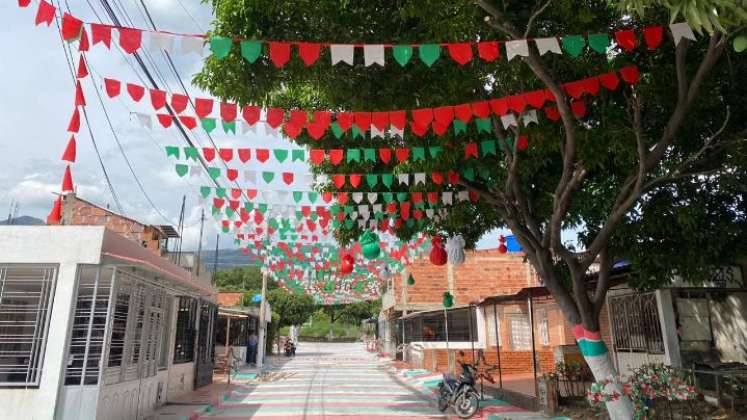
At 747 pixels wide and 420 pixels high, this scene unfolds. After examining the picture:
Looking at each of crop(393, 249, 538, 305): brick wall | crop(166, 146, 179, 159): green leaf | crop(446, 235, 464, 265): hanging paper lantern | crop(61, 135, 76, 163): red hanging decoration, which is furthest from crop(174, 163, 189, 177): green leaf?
crop(393, 249, 538, 305): brick wall

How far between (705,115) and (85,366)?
1001cm

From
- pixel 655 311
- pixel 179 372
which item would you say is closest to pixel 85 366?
pixel 179 372

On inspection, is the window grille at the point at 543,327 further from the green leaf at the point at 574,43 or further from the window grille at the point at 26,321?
the window grille at the point at 26,321

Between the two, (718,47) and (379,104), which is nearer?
(718,47)

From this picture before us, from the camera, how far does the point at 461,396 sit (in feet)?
37.0

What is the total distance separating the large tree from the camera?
20.4 ft

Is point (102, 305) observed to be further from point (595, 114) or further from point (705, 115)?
point (705, 115)

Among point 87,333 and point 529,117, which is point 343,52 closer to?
point 529,117

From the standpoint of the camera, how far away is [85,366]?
823 cm

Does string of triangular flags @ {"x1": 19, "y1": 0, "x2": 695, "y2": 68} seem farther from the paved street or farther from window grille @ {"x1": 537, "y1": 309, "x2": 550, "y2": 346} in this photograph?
window grille @ {"x1": 537, "y1": 309, "x2": 550, "y2": 346}

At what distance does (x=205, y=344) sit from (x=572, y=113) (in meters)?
15.3

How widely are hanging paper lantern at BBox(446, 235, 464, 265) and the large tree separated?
2.47 meters

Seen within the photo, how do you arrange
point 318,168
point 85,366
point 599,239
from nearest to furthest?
1. point 599,239
2. point 85,366
3. point 318,168

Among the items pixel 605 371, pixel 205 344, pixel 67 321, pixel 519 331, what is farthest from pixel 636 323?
pixel 205 344
